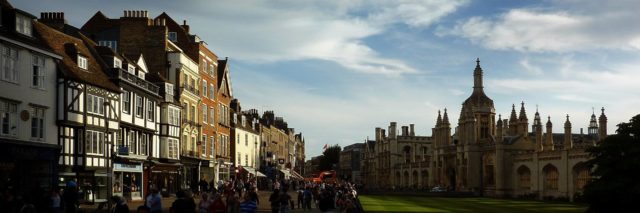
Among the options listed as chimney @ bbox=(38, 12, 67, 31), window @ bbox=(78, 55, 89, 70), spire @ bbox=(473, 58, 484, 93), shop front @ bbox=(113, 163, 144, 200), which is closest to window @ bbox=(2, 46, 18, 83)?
window @ bbox=(78, 55, 89, 70)

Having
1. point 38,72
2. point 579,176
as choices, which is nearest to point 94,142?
point 38,72

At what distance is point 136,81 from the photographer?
Result: 48.7m

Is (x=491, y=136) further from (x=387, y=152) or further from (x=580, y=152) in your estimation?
(x=387, y=152)

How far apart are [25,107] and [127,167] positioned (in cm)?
1179

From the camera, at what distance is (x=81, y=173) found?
42031 mm

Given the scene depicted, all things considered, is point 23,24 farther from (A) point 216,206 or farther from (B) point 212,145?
(B) point 212,145

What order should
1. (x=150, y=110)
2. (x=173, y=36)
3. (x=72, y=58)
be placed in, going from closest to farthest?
(x=72, y=58) → (x=150, y=110) → (x=173, y=36)

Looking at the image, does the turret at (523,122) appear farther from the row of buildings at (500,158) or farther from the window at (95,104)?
the window at (95,104)

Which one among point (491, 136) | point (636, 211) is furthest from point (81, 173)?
point (491, 136)

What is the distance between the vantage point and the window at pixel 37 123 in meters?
37.6

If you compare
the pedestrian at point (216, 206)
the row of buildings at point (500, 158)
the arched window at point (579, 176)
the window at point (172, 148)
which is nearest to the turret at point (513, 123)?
the row of buildings at point (500, 158)

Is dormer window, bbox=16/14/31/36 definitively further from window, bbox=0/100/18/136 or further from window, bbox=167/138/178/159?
window, bbox=167/138/178/159

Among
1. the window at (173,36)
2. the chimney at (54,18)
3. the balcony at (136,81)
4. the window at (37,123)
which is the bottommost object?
the window at (37,123)

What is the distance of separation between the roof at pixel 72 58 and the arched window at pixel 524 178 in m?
53.0
